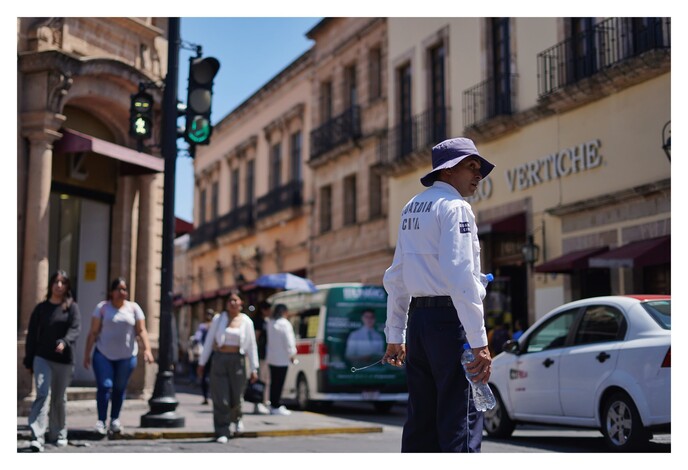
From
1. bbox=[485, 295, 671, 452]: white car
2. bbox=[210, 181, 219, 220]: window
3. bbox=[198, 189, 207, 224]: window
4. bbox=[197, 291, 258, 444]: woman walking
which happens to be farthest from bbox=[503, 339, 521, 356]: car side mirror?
bbox=[198, 189, 207, 224]: window

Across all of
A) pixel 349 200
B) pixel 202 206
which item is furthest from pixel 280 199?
pixel 202 206

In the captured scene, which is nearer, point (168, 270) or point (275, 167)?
point (168, 270)

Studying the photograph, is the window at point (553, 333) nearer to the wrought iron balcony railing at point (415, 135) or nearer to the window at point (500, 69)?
the window at point (500, 69)

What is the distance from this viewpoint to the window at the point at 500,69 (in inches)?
920

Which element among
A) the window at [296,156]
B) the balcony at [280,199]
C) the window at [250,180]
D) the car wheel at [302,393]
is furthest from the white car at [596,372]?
the window at [250,180]

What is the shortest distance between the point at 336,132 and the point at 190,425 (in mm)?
21027

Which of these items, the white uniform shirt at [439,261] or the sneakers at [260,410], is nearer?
the white uniform shirt at [439,261]

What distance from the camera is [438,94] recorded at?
88.6 ft

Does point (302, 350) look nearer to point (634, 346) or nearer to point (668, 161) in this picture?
point (668, 161)

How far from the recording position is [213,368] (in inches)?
474

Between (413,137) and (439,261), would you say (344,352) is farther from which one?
(439,261)

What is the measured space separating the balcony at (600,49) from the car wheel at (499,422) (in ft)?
27.0

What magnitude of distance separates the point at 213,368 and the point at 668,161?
9514 mm

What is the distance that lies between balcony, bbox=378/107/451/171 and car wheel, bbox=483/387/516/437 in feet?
44.8
